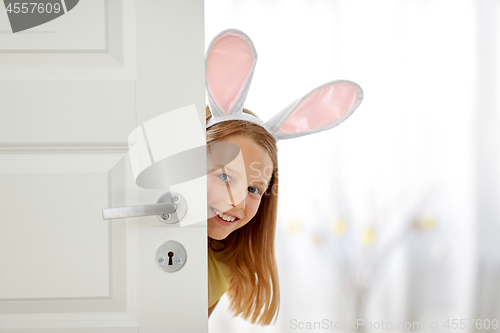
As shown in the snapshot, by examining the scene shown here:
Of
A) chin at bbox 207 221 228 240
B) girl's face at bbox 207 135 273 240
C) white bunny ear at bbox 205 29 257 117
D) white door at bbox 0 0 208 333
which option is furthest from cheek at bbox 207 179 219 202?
white door at bbox 0 0 208 333

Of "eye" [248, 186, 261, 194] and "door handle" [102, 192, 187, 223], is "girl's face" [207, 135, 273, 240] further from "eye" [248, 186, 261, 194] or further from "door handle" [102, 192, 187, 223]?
"door handle" [102, 192, 187, 223]

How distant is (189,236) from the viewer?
23.8 inches

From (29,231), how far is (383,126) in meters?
1.30

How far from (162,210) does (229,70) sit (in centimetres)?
64

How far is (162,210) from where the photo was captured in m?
0.58

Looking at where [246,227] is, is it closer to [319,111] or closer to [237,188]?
[237,188]

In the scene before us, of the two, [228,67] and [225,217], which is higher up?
[228,67]

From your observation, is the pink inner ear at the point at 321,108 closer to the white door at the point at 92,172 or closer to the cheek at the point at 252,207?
the cheek at the point at 252,207

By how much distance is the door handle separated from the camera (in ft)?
1.78

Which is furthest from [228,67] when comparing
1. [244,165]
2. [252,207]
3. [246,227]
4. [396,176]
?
[396,176]

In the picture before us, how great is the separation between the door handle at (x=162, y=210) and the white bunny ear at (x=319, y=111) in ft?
2.37

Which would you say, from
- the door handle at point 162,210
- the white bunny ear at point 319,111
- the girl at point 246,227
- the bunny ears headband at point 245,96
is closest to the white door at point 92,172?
the door handle at point 162,210

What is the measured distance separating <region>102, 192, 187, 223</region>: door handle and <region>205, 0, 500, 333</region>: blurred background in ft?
3.13

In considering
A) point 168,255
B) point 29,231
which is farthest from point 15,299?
point 168,255
